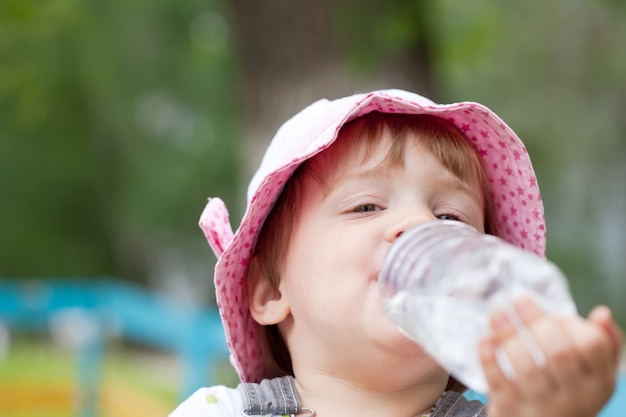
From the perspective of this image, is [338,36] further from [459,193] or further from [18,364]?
[18,364]

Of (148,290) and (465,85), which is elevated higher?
(465,85)

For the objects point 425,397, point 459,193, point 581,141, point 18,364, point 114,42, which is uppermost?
point 114,42

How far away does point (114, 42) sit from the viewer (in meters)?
9.96

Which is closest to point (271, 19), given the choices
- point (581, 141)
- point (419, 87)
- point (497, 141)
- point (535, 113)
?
point (419, 87)

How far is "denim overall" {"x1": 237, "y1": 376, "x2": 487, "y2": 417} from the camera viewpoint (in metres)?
1.88

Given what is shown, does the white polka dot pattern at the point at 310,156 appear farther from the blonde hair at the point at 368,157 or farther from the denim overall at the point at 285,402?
the denim overall at the point at 285,402

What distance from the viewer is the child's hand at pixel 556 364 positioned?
45.9 inches

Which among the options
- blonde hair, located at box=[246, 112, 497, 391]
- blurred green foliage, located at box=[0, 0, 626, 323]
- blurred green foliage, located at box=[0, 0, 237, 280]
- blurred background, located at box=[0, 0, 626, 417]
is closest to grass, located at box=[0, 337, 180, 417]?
blurred background, located at box=[0, 0, 626, 417]

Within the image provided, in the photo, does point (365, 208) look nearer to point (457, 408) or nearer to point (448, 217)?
point (448, 217)

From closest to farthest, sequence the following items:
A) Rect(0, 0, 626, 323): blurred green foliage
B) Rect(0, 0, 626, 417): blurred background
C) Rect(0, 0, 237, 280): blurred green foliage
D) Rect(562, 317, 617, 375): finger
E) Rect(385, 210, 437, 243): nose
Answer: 1. Rect(562, 317, 617, 375): finger
2. Rect(385, 210, 437, 243): nose
3. Rect(0, 0, 626, 417): blurred background
4. Rect(0, 0, 626, 323): blurred green foliage
5. Rect(0, 0, 237, 280): blurred green foliage

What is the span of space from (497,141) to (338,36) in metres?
3.63

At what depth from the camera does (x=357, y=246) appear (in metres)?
1.80

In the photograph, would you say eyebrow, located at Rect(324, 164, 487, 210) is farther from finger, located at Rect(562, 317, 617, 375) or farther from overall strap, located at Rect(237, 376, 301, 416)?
finger, located at Rect(562, 317, 617, 375)

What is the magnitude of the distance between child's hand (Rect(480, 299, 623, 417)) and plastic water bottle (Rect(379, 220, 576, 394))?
1 centimetres
